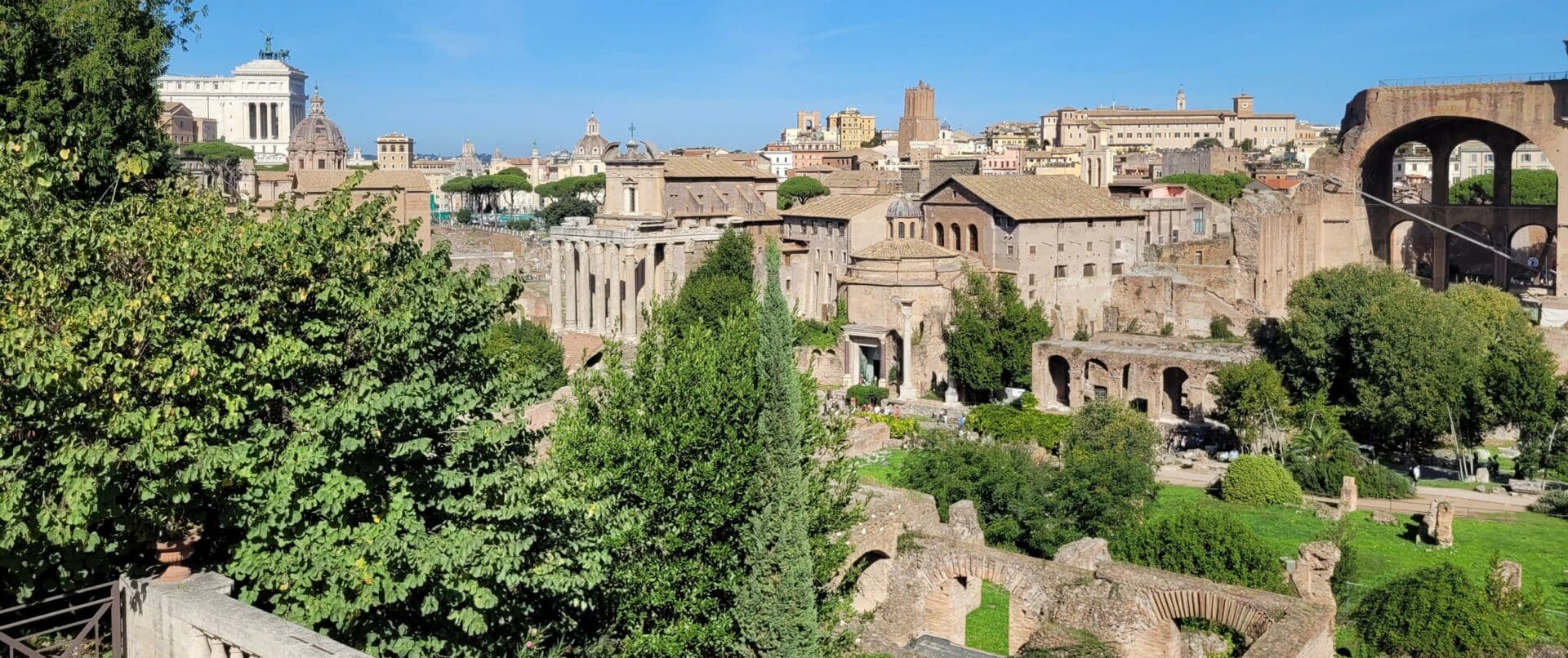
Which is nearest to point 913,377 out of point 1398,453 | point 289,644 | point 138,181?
point 1398,453

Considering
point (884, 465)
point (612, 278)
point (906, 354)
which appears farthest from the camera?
point (612, 278)

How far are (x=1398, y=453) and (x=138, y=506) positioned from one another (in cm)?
2786

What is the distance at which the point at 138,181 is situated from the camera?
52.0 ft

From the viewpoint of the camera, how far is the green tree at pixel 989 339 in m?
37.4

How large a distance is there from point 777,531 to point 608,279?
38.8 meters

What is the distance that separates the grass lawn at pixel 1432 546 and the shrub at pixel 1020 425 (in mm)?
4502

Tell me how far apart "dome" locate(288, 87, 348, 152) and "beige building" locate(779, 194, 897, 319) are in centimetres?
4237

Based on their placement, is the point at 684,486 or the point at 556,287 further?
the point at 556,287

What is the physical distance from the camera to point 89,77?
55.1ft

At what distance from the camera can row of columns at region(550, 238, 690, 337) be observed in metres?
50.2

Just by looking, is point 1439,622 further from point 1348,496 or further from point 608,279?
point 608,279

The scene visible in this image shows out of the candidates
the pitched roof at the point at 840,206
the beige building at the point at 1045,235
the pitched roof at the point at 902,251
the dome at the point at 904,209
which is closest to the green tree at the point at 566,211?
the pitched roof at the point at 840,206

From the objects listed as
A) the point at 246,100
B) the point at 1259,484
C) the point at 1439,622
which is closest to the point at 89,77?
the point at 1439,622

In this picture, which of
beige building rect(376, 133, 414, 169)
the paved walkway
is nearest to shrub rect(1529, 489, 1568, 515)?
the paved walkway
